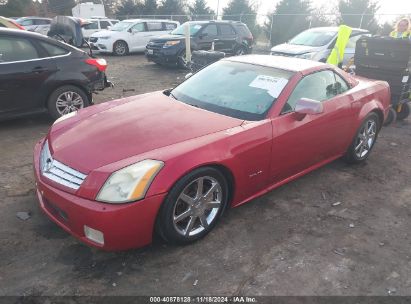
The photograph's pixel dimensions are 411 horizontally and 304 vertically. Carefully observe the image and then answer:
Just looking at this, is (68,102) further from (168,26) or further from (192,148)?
(168,26)

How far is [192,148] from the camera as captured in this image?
9.89 ft

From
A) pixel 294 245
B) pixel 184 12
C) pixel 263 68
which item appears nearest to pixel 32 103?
pixel 263 68

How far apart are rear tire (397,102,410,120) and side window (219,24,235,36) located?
25.6ft

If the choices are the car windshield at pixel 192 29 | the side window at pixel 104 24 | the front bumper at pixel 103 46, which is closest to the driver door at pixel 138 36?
the front bumper at pixel 103 46

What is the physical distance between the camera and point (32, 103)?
231 inches

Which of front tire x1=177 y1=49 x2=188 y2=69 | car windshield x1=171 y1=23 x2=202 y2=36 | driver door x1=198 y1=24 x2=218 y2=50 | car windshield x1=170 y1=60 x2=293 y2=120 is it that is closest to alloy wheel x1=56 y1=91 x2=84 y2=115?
car windshield x1=170 y1=60 x2=293 y2=120

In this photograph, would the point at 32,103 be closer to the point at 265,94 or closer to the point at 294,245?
the point at 265,94

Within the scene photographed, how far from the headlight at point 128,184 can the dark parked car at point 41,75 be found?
12.5ft

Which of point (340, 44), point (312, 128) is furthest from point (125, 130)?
point (340, 44)

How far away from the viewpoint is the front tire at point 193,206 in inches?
115

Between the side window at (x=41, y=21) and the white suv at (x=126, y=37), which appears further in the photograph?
the side window at (x=41, y=21)

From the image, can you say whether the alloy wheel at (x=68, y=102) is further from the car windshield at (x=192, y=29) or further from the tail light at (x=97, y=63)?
the car windshield at (x=192, y=29)

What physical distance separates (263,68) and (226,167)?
1.48m

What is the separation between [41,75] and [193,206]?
4.02 m
